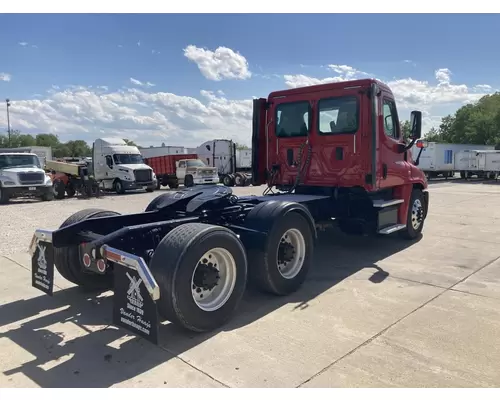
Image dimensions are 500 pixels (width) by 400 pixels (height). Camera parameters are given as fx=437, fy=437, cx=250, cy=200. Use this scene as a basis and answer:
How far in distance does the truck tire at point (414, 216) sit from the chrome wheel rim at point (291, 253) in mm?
3597

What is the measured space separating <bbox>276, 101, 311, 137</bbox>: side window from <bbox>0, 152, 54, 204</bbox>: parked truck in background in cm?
1360

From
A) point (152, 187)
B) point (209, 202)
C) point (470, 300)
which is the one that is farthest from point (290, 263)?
point (152, 187)

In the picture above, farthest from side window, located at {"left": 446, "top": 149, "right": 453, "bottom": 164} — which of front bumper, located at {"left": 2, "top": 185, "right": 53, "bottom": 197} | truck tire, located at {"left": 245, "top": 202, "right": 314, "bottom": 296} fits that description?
truck tire, located at {"left": 245, "top": 202, "right": 314, "bottom": 296}

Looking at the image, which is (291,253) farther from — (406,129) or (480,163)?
(480,163)

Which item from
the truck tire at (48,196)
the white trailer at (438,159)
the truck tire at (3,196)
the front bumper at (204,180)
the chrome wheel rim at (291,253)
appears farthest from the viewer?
the white trailer at (438,159)

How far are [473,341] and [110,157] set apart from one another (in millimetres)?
21974

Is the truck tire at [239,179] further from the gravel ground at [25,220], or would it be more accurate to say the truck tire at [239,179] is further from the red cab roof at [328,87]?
the red cab roof at [328,87]

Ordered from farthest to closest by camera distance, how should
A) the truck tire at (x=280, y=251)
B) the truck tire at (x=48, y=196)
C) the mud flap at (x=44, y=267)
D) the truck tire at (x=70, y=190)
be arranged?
the truck tire at (x=70, y=190) < the truck tire at (x=48, y=196) < the truck tire at (x=280, y=251) < the mud flap at (x=44, y=267)

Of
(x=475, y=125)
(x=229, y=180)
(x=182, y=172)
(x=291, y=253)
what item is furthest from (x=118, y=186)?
(x=475, y=125)

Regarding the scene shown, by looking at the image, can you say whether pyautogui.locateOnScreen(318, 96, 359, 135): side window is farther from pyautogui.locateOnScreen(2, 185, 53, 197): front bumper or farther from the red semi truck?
pyautogui.locateOnScreen(2, 185, 53, 197): front bumper

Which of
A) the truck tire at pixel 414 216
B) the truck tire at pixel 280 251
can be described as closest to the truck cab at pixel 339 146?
the truck tire at pixel 414 216

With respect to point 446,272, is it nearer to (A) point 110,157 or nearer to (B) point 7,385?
(B) point 7,385

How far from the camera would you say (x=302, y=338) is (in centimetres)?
403

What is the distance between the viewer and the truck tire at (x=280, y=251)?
4.92 m
